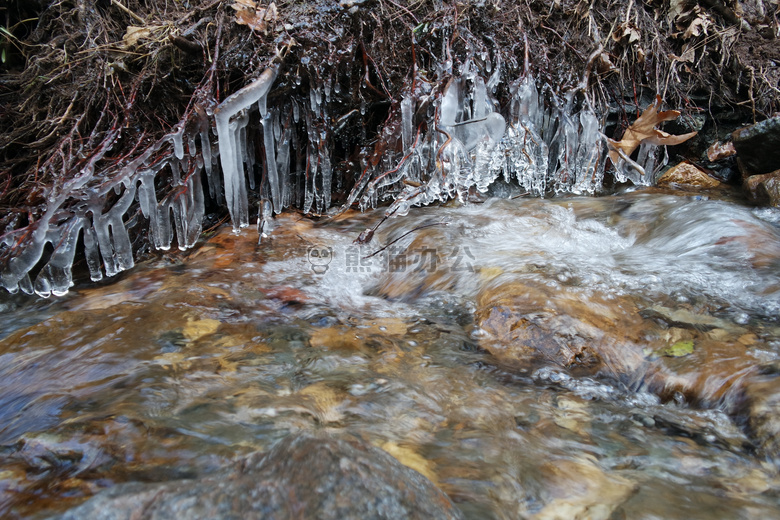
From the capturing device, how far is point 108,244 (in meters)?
2.66

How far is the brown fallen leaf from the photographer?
3468 mm

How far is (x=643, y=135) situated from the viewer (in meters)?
3.64

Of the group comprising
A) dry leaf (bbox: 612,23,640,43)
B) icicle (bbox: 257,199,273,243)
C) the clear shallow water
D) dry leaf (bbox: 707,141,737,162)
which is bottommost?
the clear shallow water

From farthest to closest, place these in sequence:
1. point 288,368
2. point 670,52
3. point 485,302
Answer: point 670,52 < point 485,302 < point 288,368

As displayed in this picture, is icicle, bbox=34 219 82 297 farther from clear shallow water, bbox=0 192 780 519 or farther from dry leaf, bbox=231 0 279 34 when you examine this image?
dry leaf, bbox=231 0 279 34

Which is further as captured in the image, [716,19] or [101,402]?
[716,19]

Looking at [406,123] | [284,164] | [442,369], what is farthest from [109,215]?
[442,369]

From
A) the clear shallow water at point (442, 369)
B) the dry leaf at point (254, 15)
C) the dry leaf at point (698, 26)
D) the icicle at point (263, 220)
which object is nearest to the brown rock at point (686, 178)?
the clear shallow water at point (442, 369)

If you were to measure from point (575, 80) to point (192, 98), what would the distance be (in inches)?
117

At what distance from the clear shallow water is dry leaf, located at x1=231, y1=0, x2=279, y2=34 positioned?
5.06 feet

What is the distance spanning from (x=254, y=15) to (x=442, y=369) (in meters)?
2.80

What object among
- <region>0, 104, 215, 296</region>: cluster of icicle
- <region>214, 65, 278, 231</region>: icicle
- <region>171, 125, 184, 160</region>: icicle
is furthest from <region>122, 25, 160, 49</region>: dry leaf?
<region>214, 65, 278, 231</region>: icicle

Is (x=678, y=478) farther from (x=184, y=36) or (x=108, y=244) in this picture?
(x=184, y=36)

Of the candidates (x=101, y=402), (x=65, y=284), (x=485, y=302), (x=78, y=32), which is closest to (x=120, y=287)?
(x=65, y=284)
